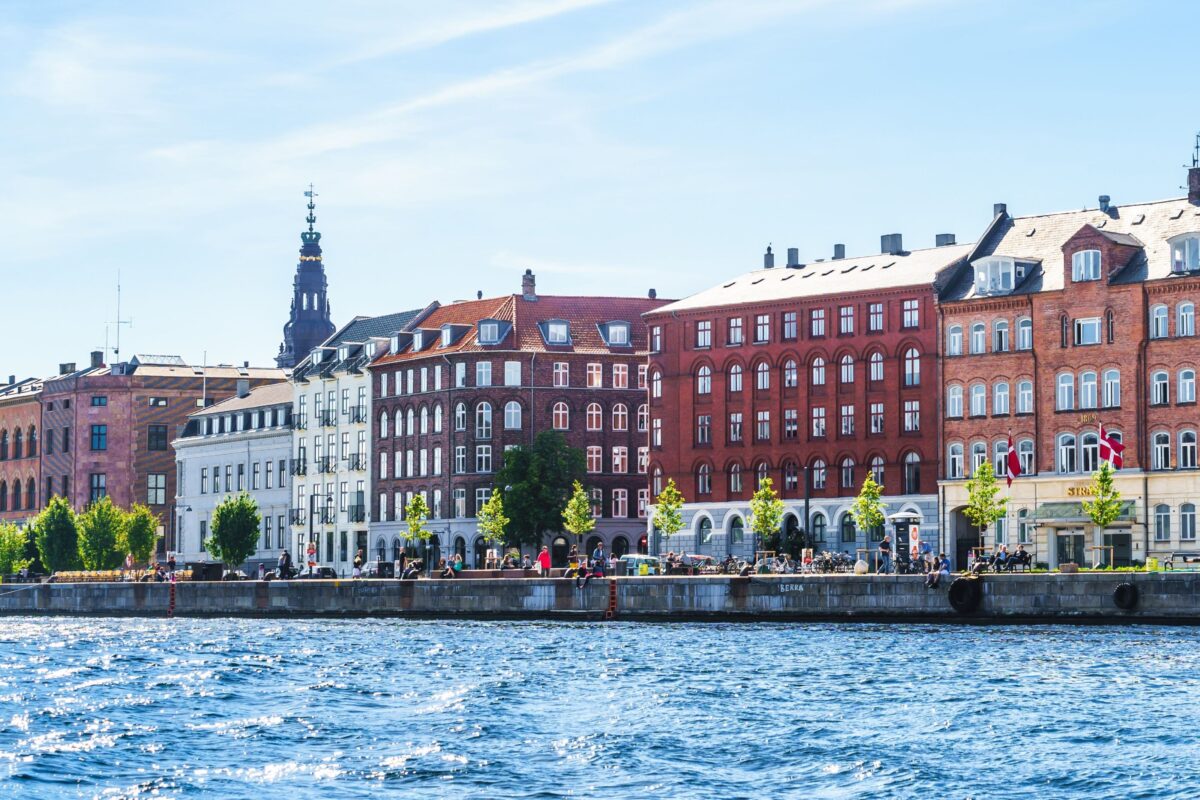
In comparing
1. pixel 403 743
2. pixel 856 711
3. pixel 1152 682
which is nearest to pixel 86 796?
pixel 403 743

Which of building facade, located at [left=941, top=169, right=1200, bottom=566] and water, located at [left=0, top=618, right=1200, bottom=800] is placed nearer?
water, located at [left=0, top=618, right=1200, bottom=800]

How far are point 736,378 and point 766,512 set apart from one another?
10.4 m

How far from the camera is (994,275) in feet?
382

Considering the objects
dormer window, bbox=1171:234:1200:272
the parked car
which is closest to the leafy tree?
the parked car

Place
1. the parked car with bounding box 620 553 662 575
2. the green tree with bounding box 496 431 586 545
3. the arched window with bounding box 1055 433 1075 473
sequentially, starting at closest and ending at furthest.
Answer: the parked car with bounding box 620 553 662 575 → the arched window with bounding box 1055 433 1075 473 → the green tree with bounding box 496 431 586 545

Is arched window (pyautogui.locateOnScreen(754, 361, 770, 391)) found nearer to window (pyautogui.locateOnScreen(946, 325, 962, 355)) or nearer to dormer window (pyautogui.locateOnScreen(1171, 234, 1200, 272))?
window (pyautogui.locateOnScreen(946, 325, 962, 355))

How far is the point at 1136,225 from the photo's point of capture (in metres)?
114

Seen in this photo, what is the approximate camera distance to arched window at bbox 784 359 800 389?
126 meters

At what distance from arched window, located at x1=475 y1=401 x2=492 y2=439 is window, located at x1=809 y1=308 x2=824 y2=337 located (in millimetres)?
27246

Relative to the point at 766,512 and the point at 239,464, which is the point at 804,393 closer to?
the point at 766,512

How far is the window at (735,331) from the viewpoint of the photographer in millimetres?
128250

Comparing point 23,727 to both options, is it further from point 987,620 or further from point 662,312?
point 662,312

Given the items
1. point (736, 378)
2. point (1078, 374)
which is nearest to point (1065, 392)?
point (1078, 374)

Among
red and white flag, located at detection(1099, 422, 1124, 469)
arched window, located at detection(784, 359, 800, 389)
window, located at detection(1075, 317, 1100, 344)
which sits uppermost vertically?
window, located at detection(1075, 317, 1100, 344)
